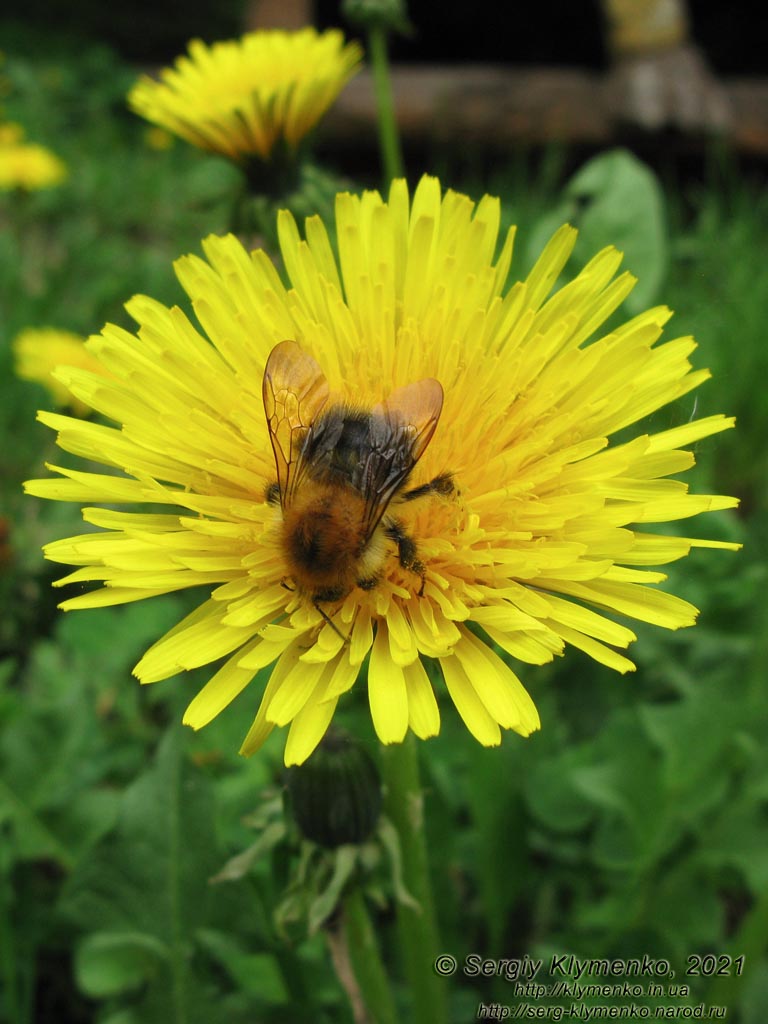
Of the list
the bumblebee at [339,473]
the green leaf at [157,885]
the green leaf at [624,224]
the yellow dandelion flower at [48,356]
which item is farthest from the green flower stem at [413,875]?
the yellow dandelion flower at [48,356]

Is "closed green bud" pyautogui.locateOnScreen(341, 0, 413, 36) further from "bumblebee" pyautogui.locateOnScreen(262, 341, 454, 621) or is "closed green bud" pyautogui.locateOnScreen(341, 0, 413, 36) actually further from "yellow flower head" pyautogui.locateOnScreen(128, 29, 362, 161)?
"bumblebee" pyautogui.locateOnScreen(262, 341, 454, 621)

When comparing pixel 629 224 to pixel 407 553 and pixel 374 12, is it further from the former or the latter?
pixel 407 553

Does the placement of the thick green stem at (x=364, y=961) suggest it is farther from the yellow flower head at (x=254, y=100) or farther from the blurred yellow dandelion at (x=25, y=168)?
the blurred yellow dandelion at (x=25, y=168)

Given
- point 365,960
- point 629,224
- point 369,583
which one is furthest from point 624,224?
point 365,960

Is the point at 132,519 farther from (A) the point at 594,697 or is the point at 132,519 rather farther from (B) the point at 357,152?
(B) the point at 357,152

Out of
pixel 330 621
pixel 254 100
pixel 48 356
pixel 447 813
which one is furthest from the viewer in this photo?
pixel 48 356

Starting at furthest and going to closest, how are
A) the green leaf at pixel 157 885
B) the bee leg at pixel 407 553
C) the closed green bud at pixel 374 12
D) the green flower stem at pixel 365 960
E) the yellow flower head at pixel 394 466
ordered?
1. the closed green bud at pixel 374 12
2. the green leaf at pixel 157 885
3. the green flower stem at pixel 365 960
4. the bee leg at pixel 407 553
5. the yellow flower head at pixel 394 466
